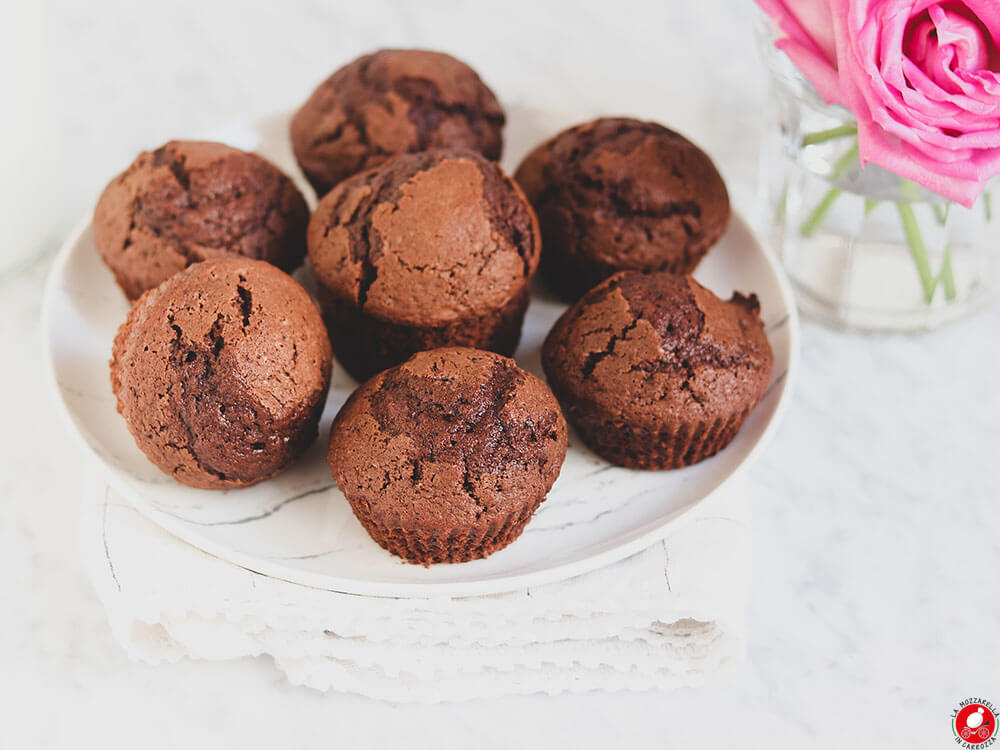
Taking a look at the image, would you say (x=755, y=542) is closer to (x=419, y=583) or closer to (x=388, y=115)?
(x=419, y=583)

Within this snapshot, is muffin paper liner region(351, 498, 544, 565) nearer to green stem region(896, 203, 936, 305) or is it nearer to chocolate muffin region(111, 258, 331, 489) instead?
chocolate muffin region(111, 258, 331, 489)

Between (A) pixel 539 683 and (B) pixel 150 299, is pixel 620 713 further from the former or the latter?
(B) pixel 150 299

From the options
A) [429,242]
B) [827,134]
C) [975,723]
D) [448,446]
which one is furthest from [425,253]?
[975,723]

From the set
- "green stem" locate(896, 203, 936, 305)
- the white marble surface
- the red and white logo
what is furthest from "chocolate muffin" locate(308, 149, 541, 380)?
the red and white logo

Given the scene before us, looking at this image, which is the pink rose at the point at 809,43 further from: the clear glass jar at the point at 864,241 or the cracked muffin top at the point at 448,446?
the cracked muffin top at the point at 448,446

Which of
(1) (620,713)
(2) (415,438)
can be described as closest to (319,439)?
(2) (415,438)
